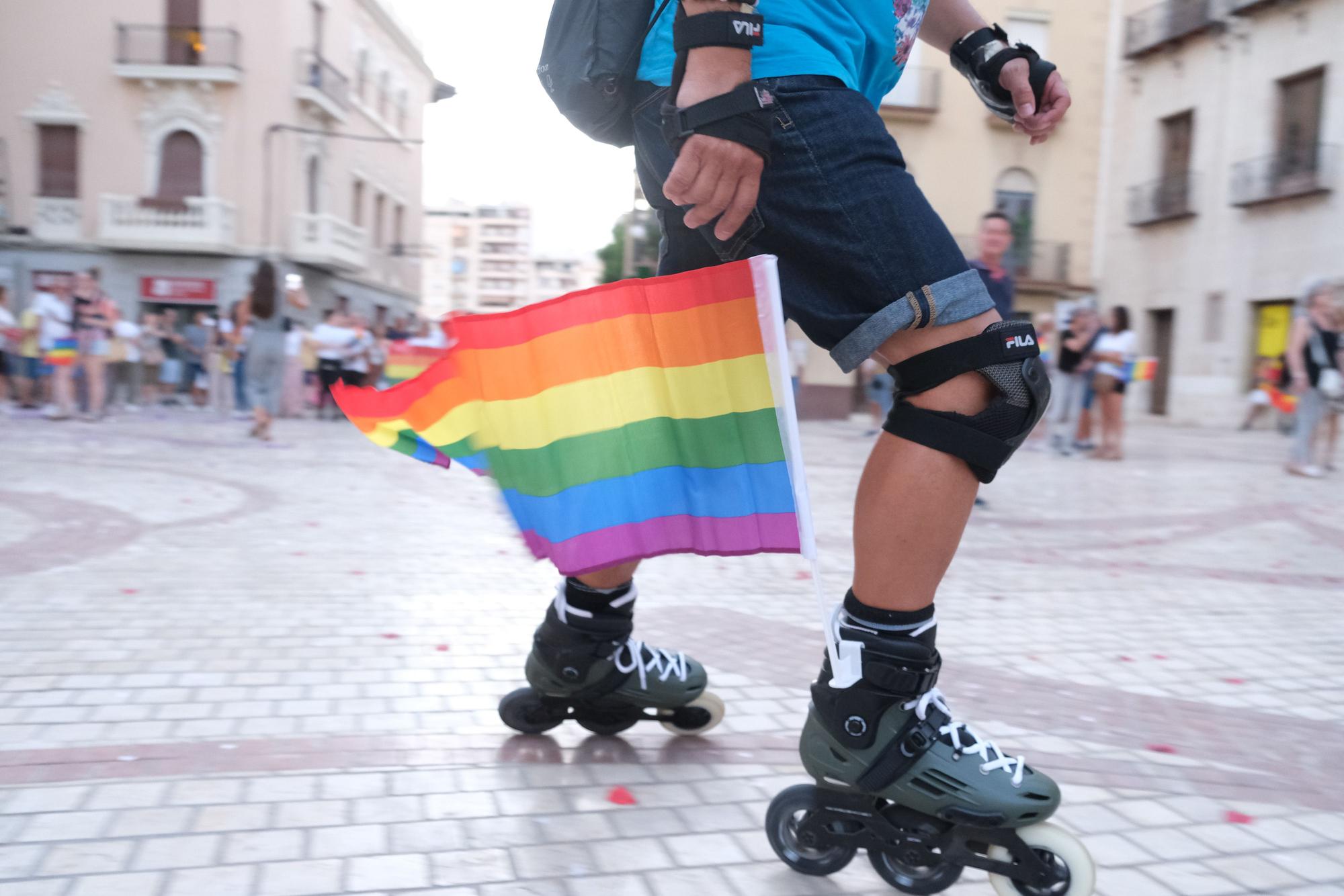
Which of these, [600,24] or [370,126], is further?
[370,126]

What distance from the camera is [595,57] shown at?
1.81 m

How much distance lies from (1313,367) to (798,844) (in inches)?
401

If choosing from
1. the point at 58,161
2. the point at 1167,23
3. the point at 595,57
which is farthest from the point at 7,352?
the point at 1167,23

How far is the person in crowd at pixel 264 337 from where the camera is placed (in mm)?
10148

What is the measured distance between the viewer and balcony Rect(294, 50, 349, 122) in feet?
88.1

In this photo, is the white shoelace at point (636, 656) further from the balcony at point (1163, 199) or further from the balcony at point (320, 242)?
the balcony at point (320, 242)

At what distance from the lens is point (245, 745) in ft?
7.87

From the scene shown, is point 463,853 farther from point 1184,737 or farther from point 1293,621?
point 1293,621

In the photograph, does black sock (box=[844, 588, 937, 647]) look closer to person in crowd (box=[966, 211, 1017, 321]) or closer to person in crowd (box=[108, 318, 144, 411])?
person in crowd (box=[966, 211, 1017, 321])

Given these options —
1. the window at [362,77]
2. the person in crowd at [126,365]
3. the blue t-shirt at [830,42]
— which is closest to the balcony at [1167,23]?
the window at [362,77]

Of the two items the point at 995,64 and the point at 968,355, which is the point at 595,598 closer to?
the point at 968,355

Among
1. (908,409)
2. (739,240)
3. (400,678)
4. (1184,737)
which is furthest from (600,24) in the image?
(1184,737)

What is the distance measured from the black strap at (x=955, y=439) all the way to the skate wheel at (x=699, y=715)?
1.00 m

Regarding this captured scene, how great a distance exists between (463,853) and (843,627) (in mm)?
763
